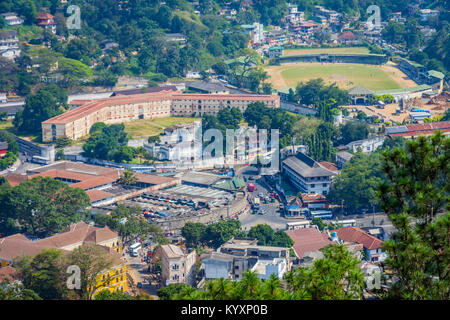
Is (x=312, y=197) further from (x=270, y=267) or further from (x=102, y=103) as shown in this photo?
(x=102, y=103)

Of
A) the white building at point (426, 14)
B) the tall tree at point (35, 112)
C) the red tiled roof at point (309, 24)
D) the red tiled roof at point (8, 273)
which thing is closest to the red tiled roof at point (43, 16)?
the tall tree at point (35, 112)

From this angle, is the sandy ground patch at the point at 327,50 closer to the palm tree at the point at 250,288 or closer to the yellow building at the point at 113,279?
the yellow building at the point at 113,279

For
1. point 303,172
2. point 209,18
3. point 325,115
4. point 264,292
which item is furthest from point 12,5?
point 264,292

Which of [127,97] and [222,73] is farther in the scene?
[222,73]

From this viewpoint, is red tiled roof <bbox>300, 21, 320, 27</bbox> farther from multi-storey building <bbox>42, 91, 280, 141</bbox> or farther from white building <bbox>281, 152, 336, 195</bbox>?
white building <bbox>281, 152, 336, 195</bbox>

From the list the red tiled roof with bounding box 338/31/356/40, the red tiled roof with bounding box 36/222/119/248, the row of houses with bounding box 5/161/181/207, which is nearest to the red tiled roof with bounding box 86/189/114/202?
the row of houses with bounding box 5/161/181/207

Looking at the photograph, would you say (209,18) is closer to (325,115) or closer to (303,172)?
(325,115)

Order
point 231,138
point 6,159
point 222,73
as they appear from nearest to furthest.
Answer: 1. point 6,159
2. point 231,138
3. point 222,73
